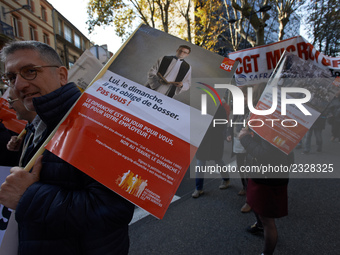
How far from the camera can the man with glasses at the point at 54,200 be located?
984mm

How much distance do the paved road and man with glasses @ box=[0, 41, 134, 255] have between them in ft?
5.55

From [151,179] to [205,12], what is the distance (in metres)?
14.3

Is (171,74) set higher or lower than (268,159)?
higher

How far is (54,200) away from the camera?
99 cm

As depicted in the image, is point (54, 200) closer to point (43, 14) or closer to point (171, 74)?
point (171, 74)

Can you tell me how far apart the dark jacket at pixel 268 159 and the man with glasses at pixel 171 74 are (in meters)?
1.43

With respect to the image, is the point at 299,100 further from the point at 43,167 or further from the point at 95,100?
the point at 43,167

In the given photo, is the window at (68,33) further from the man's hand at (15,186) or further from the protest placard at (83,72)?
the man's hand at (15,186)

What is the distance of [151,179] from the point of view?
0.93m

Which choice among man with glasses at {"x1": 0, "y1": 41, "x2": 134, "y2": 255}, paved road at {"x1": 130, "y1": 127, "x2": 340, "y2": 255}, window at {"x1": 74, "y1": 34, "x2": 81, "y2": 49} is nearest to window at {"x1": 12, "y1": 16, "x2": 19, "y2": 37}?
window at {"x1": 74, "y1": 34, "x2": 81, "y2": 49}

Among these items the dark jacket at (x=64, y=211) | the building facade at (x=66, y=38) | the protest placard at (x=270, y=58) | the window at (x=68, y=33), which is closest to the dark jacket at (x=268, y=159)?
the protest placard at (x=270, y=58)

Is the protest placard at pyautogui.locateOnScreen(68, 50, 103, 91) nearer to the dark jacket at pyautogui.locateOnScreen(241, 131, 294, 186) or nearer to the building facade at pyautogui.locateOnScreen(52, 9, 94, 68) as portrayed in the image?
the dark jacket at pyautogui.locateOnScreen(241, 131, 294, 186)

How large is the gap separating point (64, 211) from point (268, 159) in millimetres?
1829

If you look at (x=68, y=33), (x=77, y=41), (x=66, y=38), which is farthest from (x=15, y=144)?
(x=77, y=41)
